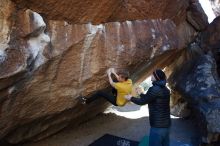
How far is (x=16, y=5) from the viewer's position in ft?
17.1

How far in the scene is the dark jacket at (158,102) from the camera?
5602mm

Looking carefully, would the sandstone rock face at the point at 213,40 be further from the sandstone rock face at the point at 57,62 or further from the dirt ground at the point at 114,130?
the sandstone rock face at the point at 57,62

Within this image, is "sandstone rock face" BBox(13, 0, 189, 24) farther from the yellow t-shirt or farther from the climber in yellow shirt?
the yellow t-shirt

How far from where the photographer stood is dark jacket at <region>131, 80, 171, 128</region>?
5602mm

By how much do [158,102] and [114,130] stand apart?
3065 millimetres

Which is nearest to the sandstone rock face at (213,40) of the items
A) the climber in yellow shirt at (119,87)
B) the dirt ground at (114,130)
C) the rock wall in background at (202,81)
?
the rock wall in background at (202,81)

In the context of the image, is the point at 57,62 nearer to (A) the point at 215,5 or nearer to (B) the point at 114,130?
(B) the point at 114,130

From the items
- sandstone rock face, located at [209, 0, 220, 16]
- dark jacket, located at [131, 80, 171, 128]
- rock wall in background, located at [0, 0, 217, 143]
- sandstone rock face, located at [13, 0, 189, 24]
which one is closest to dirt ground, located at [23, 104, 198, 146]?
rock wall in background, located at [0, 0, 217, 143]

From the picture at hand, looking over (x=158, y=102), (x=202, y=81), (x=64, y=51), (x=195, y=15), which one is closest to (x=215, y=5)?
(x=195, y=15)

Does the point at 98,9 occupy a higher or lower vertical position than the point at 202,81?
higher

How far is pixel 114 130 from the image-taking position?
8.52 m

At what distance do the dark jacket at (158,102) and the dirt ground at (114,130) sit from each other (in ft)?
7.88

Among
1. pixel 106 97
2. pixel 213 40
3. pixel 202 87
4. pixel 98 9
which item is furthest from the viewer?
pixel 213 40

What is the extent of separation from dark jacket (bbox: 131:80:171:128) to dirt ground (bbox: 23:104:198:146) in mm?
2403
